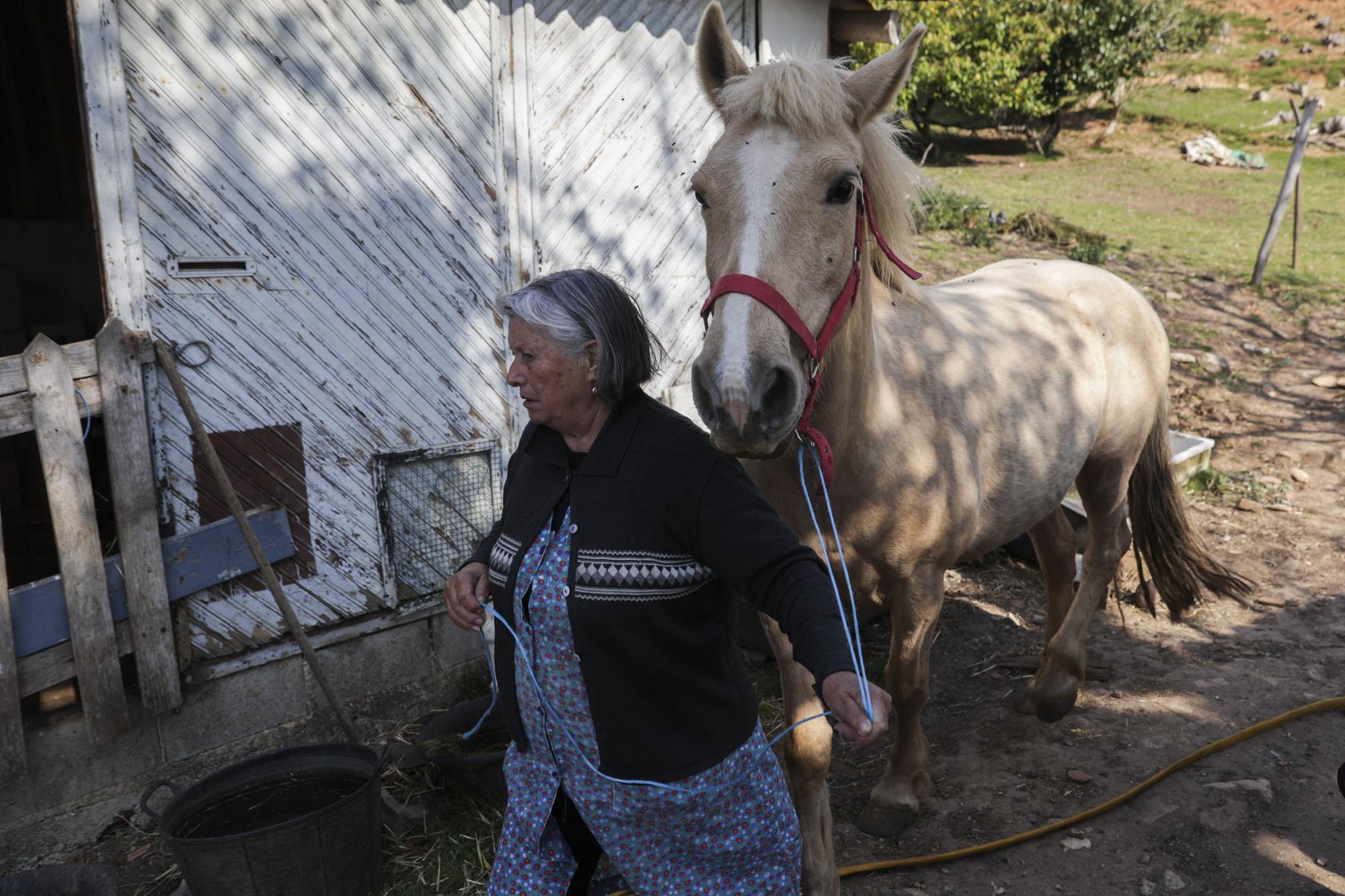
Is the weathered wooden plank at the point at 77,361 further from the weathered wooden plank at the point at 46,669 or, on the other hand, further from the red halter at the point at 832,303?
the red halter at the point at 832,303

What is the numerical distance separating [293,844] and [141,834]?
103 centimetres

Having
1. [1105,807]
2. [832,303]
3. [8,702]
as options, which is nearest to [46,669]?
[8,702]

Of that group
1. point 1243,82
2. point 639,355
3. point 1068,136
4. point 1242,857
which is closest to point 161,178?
point 639,355

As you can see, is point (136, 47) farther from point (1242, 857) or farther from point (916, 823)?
point (1242, 857)

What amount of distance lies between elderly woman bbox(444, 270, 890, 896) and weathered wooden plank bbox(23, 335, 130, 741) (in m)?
1.84

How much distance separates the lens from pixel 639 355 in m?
2.02

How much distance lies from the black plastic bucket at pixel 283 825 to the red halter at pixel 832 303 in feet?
6.16

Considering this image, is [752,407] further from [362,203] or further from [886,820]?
[362,203]

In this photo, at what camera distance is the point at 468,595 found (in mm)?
2123

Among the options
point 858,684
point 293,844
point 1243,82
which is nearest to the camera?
point 858,684

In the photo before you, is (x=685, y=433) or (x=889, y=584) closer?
(x=685, y=433)

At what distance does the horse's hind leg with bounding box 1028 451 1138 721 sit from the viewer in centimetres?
409

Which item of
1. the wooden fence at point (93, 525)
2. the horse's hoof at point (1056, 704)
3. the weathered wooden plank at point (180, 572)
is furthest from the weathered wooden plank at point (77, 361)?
the horse's hoof at point (1056, 704)

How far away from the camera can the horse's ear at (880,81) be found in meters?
2.37
